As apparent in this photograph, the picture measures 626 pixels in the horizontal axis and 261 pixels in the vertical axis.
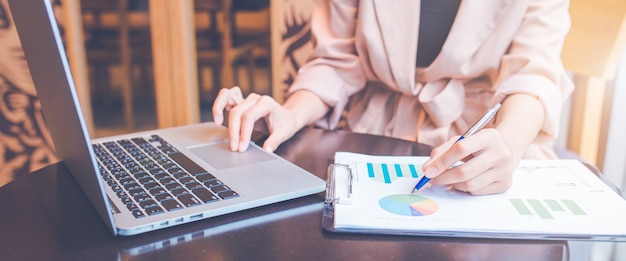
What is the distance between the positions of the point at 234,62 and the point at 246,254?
62.8 inches

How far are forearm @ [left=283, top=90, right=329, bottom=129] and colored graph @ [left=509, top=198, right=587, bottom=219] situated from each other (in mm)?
416

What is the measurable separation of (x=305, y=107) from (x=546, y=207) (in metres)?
0.49

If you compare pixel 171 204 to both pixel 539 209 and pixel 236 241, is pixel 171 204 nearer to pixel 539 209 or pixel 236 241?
pixel 236 241

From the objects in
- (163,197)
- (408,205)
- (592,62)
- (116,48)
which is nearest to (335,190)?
(408,205)

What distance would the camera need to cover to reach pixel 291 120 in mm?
849

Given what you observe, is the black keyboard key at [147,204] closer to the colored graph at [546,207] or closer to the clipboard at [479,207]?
the clipboard at [479,207]

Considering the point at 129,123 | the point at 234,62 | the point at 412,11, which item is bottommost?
the point at 129,123

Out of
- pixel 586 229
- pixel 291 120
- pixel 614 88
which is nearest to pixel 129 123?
pixel 291 120

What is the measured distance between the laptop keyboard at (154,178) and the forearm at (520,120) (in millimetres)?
403

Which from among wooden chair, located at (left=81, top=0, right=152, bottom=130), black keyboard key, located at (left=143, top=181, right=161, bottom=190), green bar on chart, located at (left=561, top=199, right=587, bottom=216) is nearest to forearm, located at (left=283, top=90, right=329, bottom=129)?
black keyboard key, located at (left=143, top=181, right=161, bottom=190)

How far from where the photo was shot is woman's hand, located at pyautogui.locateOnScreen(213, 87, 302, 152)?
735mm

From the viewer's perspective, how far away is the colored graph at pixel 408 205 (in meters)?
0.52

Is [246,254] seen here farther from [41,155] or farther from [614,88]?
[41,155]

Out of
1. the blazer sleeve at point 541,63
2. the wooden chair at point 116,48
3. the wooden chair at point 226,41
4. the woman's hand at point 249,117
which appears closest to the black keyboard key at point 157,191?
the woman's hand at point 249,117
